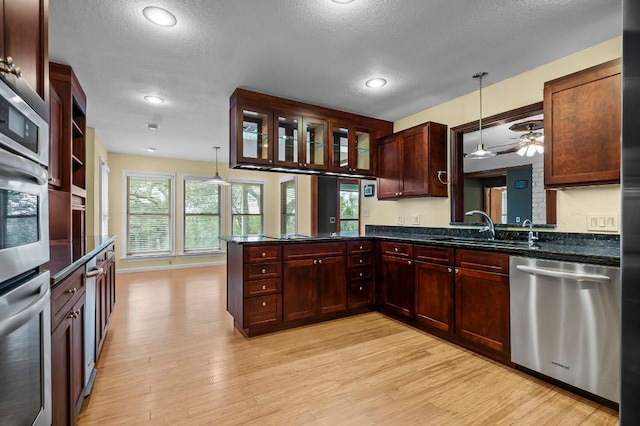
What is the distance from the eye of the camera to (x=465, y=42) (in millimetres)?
2357

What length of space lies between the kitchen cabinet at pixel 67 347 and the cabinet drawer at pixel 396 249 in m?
2.72

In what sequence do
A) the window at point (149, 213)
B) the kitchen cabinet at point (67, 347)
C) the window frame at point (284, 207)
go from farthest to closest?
the window frame at point (284, 207), the window at point (149, 213), the kitchen cabinet at point (67, 347)

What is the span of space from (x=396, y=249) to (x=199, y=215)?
5.08 meters

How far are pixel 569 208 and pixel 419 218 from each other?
157 centimetres

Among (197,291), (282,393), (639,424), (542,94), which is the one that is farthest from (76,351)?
(542,94)

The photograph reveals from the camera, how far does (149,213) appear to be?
6492 mm

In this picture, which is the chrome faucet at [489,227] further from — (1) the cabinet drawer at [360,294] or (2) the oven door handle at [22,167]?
(2) the oven door handle at [22,167]

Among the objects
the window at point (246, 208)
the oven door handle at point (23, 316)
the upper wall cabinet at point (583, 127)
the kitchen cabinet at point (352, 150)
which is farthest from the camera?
the window at point (246, 208)

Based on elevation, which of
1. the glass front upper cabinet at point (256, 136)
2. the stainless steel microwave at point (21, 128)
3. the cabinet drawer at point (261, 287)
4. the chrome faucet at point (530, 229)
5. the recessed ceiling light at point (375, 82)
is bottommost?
the cabinet drawer at point (261, 287)

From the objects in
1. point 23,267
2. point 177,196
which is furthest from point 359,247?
point 177,196

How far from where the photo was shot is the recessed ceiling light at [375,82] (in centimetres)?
303

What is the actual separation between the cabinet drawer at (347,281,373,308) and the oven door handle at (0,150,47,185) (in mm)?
2968

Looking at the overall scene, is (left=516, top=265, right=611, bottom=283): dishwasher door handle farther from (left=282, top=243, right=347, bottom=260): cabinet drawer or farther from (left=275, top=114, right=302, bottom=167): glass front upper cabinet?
(left=275, top=114, right=302, bottom=167): glass front upper cabinet

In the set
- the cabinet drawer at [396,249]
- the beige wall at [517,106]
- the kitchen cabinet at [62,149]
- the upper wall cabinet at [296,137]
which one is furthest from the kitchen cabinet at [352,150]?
the kitchen cabinet at [62,149]
